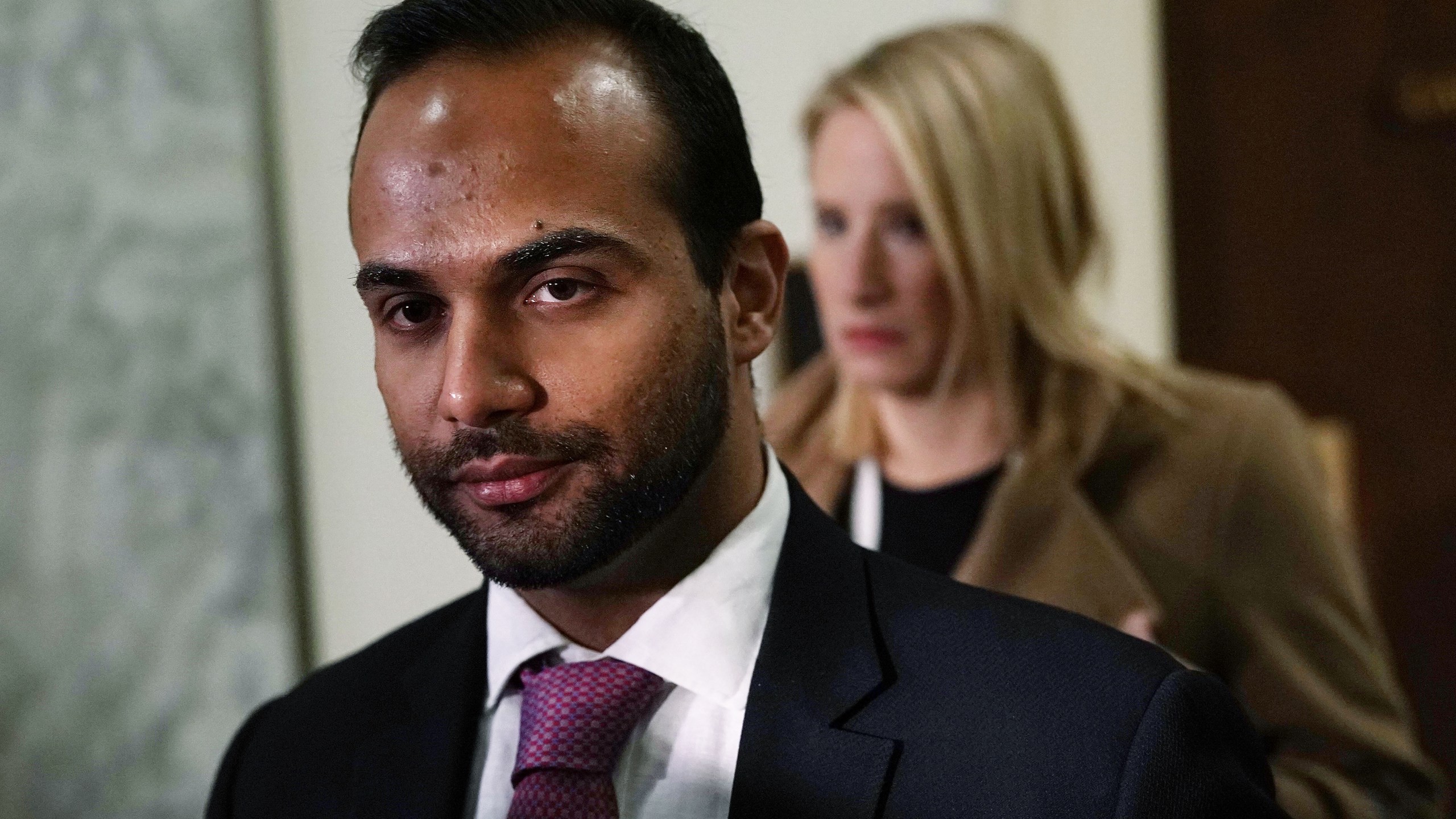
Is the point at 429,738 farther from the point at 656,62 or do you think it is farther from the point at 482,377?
the point at 656,62

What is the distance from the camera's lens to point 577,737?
0.89 metres

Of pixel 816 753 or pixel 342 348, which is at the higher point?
pixel 342 348

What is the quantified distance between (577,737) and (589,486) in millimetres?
175

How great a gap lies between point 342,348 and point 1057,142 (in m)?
0.91

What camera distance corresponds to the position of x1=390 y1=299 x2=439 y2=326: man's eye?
85cm

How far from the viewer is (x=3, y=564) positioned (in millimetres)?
1604

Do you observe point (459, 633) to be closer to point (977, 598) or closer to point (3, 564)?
point (977, 598)

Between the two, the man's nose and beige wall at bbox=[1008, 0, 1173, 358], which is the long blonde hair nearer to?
the man's nose

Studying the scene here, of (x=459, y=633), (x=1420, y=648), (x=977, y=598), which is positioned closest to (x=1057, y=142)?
(x=977, y=598)

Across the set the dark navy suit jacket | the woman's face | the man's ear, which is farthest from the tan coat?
the man's ear

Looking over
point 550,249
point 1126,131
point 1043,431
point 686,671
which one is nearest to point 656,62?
point 550,249

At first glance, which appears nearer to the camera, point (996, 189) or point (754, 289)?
point (754, 289)

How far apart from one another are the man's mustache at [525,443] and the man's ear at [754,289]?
135mm

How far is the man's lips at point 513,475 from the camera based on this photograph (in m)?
0.81
